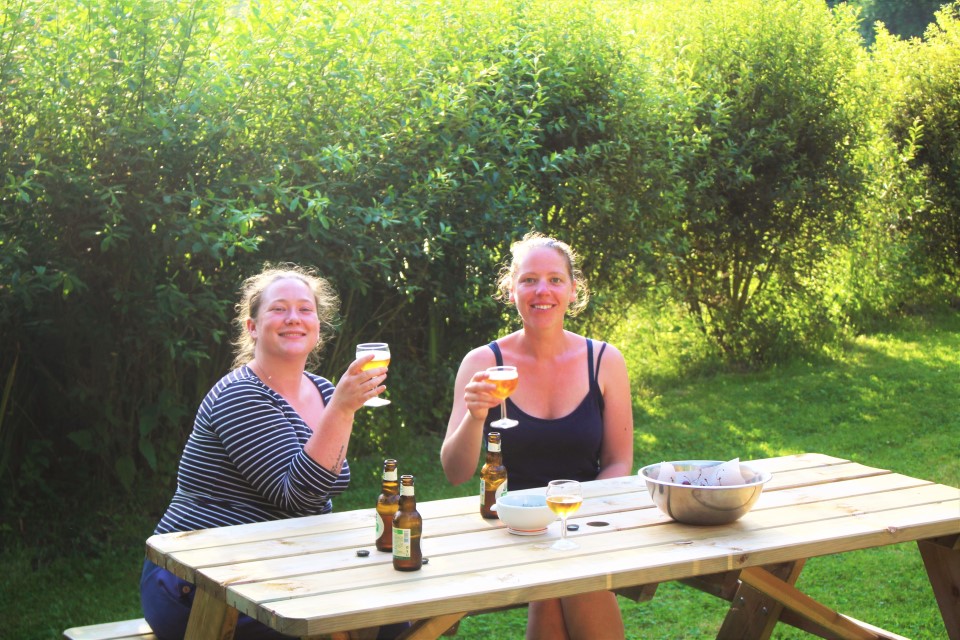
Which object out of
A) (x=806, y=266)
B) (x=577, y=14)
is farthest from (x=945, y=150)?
(x=577, y=14)

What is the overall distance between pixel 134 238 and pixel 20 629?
1.58 metres

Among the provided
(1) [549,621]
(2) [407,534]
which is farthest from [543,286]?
(2) [407,534]

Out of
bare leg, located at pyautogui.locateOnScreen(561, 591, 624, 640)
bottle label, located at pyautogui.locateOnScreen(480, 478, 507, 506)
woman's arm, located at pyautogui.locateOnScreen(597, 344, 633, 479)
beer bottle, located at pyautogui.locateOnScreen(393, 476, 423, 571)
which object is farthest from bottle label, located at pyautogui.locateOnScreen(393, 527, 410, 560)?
woman's arm, located at pyautogui.locateOnScreen(597, 344, 633, 479)

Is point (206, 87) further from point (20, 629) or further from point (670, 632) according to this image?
point (670, 632)

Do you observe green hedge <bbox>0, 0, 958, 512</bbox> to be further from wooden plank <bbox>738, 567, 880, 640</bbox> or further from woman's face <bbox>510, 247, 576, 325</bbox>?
wooden plank <bbox>738, 567, 880, 640</bbox>

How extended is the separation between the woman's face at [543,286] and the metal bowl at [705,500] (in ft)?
3.09

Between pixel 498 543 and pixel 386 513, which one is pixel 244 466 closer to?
pixel 386 513

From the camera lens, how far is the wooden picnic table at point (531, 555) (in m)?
2.29

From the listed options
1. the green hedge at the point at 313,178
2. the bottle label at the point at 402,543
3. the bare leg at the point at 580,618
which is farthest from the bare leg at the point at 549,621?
the green hedge at the point at 313,178

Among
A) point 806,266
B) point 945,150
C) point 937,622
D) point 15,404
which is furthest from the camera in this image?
point 945,150

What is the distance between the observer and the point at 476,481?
660 cm

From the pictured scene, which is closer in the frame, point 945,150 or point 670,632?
point 670,632

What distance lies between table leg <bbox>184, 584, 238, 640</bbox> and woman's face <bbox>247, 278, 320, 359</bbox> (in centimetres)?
88

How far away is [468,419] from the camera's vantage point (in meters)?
3.30
